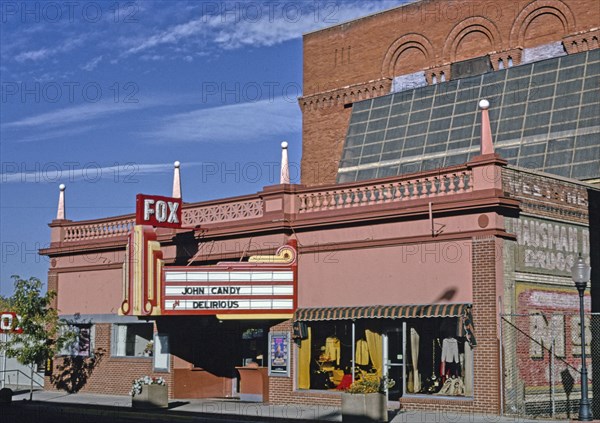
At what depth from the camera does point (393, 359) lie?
26.8 m

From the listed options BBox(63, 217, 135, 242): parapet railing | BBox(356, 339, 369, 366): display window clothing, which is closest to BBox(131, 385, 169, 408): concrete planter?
BBox(356, 339, 369, 366): display window clothing

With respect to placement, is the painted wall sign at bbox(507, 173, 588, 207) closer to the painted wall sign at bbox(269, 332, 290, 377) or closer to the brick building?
the brick building

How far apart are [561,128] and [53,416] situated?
20267 mm

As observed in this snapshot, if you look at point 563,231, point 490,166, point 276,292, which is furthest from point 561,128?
point 276,292

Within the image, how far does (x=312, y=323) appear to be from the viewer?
28.8m

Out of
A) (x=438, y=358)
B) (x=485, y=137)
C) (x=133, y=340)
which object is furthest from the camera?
(x=133, y=340)

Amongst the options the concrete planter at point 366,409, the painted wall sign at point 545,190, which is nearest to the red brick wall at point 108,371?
the concrete planter at point 366,409

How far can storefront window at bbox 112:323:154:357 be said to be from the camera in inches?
1344

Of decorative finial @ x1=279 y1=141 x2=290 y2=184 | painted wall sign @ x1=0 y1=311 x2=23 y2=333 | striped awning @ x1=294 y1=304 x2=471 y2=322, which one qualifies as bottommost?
painted wall sign @ x1=0 y1=311 x2=23 y2=333

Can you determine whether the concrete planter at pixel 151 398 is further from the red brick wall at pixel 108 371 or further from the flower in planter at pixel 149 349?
the flower in planter at pixel 149 349

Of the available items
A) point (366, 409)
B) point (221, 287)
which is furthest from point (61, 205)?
point (366, 409)

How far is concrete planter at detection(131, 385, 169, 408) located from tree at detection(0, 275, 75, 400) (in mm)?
7602

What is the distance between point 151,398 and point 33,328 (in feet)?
28.8

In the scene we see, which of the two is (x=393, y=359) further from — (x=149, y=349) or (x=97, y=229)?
(x=97, y=229)
